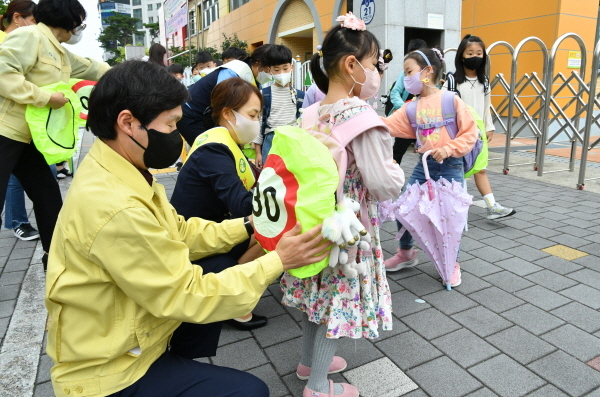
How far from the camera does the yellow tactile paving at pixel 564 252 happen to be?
3.64 m

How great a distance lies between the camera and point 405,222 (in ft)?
10.1

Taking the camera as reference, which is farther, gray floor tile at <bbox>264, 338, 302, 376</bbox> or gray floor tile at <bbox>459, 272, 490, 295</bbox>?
gray floor tile at <bbox>459, 272, 490, 295</bbox>

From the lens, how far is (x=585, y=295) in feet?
9.84

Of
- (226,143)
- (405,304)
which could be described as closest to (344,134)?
(226,143)

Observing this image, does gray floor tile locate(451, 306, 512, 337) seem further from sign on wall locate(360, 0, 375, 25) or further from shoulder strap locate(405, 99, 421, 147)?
sign on wall locate(360, 0, 375, 25)

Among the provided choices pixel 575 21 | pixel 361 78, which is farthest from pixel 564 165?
pixel 361 78

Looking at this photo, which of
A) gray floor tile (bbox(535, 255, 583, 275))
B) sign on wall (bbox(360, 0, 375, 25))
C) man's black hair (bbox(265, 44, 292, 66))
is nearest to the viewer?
gray floor tile (bbox(535, 255, 583, 275))

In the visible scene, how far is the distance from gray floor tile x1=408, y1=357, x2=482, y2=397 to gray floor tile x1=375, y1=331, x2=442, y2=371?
5 cm

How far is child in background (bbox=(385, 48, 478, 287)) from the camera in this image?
2990 millimetres

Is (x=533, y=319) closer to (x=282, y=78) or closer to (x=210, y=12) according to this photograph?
(x=282, y=78)

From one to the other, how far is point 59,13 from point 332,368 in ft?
9.11

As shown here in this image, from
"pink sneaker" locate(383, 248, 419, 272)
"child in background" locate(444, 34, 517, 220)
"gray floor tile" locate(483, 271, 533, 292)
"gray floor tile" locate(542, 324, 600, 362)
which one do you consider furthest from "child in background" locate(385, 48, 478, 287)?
"child in background" locate(444, 34, 517, 220)

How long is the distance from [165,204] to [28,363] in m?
1.54

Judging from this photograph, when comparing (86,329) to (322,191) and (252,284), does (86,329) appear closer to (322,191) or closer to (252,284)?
(252,284)
